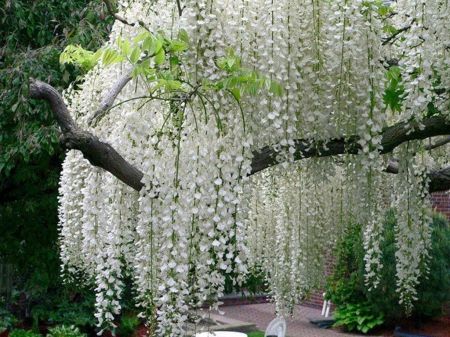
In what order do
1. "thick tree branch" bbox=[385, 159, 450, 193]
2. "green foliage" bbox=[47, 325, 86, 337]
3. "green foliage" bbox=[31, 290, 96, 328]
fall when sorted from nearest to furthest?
1. "thick tree branch" bbox=[385, 159, 450, 193]
2. "green foliage" bbox=[47, 325, 86, 337]
3. "green foliage" bbox=[31, 290, 96, 328]

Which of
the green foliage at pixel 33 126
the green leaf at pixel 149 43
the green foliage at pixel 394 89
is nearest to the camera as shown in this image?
the green leaf at pixel 149 43

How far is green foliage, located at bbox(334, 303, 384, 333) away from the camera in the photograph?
9492 mm

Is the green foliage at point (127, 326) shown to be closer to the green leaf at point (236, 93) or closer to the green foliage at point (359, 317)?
the green foliage at point (359, 317)

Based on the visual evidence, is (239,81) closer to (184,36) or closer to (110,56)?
(184,36)

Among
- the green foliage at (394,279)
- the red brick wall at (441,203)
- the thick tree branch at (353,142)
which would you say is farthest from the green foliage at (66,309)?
the thick tree branch at (353,142)

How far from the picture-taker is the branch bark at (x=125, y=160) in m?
2.93

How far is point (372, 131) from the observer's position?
3383 mm

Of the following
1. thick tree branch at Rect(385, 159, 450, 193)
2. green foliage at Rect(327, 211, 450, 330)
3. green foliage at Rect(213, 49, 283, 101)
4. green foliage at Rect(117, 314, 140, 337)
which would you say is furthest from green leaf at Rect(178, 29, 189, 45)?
green foliage at Rect(117, 314, 140, 337)

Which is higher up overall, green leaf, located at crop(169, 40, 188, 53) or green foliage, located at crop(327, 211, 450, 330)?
green leaf, located at crop(169, 40, 188, 53)

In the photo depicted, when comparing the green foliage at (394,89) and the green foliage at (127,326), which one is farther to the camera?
the green foliage at (127,326)

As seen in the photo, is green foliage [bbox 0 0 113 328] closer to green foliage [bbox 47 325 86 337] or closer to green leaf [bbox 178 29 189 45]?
green foliage [bbox 47 325 86 337]

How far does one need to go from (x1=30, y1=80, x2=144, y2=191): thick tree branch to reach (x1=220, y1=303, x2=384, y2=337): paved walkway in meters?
6.01

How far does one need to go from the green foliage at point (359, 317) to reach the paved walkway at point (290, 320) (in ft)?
0.49

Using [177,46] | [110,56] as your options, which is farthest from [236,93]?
[110,56]
